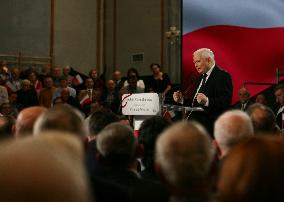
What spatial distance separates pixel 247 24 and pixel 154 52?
2484mm

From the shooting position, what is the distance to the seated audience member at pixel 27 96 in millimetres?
8875

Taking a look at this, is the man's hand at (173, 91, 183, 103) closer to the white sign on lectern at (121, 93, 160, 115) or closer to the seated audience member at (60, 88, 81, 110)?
the white sign on lectern at (121, 93, 160, 115)

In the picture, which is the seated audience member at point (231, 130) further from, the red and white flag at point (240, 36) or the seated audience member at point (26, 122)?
the red and white flag at point (240, 36)

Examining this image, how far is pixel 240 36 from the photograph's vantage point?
9.76 metres

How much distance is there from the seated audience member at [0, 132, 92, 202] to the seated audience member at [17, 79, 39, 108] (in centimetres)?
840

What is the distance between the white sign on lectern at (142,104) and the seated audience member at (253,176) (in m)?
4.09

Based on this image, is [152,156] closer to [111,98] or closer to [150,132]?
[150,132]

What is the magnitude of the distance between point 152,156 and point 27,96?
667 cm

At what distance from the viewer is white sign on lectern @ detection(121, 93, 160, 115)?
16.9 ft

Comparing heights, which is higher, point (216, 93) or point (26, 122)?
point (216, 93)

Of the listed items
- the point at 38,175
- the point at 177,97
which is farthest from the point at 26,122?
the point at 38,175

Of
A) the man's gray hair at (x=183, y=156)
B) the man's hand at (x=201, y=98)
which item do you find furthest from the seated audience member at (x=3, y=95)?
the man's gray hair at (x=183, y=156)

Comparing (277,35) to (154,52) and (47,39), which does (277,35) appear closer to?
(154,52)

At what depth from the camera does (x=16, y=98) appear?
28.9 feet
